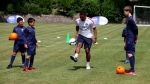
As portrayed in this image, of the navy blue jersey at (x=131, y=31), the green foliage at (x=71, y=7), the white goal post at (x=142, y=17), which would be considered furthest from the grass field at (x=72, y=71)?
the green foliage at (x=71, y=7)

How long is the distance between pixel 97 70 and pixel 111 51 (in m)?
6.77

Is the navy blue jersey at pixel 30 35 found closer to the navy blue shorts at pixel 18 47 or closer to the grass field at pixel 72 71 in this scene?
the navy blue shorts at pixel 18 47

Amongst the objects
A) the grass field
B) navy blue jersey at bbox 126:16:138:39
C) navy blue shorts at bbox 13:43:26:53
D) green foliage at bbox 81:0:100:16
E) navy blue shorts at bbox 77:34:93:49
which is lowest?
green foliage at bbox 81:0:100:16

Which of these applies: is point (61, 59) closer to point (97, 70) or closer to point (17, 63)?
point (17, 63)

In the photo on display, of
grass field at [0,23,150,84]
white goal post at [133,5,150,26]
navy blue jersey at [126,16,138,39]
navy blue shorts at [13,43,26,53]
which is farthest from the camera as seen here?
white goal post at [133,5,150,26]

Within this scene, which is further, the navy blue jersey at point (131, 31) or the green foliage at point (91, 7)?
the green foliage at point (91, 7)

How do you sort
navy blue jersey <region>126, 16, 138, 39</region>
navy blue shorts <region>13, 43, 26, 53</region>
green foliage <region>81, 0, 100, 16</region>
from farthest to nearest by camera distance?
1. green foliage <region>81, 0, 100, 16</region>
2. navy blue shorts <region>13, 43, 26, 53</region>
3. navy blue jersey <region>126, 16, 138, 39</region>

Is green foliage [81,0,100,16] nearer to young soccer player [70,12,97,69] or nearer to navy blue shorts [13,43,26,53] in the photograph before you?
navy blue shorts [13,43,26,53]

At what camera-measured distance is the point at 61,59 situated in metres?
18.2

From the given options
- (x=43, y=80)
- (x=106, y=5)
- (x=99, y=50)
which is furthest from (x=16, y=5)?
(x=43, y=80)

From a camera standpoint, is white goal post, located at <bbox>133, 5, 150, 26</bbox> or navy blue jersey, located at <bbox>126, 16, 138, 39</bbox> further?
white goal post, located at <bbox>133, 5, 150, 26</bbox>

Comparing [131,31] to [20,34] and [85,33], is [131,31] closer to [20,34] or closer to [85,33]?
[85,33]

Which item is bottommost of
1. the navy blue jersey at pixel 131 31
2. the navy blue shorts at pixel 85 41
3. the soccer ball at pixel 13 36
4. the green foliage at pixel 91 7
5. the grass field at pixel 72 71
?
the green foliage at pixel 91 7

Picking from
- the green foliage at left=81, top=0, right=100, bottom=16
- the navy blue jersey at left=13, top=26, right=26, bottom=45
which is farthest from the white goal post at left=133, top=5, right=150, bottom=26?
the navy blue jersey at left=13, top=26, right=26, bottom=45
